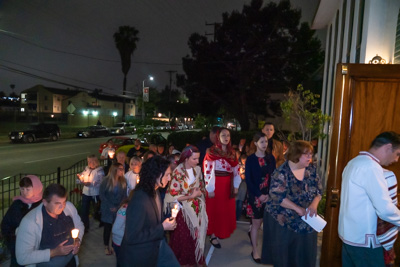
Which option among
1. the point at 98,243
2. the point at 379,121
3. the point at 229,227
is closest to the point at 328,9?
the point at 379,121

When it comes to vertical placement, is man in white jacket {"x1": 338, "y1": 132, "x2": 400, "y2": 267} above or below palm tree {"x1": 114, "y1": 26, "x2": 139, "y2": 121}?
below

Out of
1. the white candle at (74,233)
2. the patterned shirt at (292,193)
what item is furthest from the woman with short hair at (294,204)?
the white candle at (74,233)

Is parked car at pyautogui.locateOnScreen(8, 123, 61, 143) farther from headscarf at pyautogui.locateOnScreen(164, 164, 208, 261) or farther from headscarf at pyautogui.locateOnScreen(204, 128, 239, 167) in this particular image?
headscarf at pyautogui.locateOnScreen(164, 164, 208, 261)

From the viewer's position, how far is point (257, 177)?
15.3 ft

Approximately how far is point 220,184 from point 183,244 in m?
1.38

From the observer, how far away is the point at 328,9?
1007 centimetres

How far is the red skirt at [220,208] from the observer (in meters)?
5.27

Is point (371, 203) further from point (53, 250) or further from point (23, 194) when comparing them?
point (23, 194)

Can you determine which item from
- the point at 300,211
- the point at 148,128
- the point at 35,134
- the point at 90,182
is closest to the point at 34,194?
the point at 90,182

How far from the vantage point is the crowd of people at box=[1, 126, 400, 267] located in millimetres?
2768

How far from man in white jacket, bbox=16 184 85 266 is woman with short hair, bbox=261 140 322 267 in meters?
2.28

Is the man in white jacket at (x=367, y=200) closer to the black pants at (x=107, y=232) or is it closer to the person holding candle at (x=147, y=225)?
the person holding candle at (x=147, y=225)

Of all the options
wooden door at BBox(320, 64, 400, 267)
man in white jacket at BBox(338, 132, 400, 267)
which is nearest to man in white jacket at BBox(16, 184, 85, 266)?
man in white jacket at BBox(338, 132, 400, 267)

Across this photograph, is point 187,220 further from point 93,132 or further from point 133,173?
point 93,132
